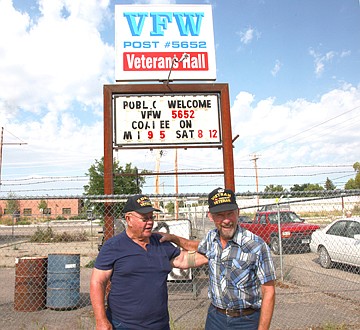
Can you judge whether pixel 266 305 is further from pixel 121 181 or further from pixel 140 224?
pixel 121 181

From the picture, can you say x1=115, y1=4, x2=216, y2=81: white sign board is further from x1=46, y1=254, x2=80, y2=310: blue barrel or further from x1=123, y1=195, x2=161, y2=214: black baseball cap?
x1=123, y1=195, x2=161, y2=214: black baseball cap

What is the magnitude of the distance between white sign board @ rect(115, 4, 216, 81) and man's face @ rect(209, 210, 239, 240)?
175 inches

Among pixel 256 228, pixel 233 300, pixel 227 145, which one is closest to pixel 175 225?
pixel 227 145

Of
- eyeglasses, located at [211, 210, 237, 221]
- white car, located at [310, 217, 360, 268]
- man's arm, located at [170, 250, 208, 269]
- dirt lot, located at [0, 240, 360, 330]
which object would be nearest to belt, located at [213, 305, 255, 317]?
man's arm, located at [170, 250, 208, 269]

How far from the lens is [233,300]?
106 inches

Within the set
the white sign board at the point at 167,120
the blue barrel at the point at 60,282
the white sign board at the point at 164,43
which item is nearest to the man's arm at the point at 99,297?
the white sign board at the point at 167,120

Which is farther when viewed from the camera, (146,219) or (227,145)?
(227,145)

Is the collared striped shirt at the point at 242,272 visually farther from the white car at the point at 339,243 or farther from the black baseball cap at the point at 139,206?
the white car at the point at 339,243

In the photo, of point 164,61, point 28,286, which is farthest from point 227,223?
point 28,286

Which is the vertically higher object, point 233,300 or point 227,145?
point 227,145

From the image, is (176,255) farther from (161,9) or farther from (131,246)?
(161,9)

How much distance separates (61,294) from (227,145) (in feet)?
13.2

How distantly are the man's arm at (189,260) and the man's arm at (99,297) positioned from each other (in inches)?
24.2

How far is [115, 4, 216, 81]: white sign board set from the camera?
6.87 meters
